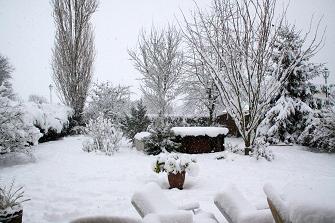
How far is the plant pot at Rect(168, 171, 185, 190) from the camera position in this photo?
5516mm

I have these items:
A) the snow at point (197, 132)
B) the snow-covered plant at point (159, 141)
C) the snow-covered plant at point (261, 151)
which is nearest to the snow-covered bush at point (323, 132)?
the snow-covered plant at point (261, 151)

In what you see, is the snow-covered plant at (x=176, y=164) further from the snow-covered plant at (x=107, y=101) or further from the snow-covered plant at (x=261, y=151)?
the snow-covered plant at (x=107, y=101)

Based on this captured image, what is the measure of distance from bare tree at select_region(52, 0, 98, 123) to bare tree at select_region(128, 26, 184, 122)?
14.3ft

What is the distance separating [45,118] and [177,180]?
8.85 metres

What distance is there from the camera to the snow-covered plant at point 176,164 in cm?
548

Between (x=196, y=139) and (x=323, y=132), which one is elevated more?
(x=323, y=132)

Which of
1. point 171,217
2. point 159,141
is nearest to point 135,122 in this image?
point 159,141

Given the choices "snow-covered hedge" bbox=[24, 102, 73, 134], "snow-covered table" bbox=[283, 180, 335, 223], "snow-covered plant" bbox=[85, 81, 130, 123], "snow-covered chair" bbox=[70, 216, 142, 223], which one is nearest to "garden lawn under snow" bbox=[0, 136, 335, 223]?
"snow-covered table" bbox=[283, 180, 335, 223]

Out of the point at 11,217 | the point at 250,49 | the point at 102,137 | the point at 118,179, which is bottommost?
the point at 118,179

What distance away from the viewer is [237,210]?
2.67 meters

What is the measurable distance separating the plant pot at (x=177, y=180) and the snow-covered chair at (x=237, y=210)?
2.58 metres

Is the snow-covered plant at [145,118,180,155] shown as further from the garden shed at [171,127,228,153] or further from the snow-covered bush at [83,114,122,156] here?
the snow-covered bush at [83,114,122,156]

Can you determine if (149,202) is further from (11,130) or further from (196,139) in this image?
(196,139)

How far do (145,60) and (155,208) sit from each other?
52.5ft
